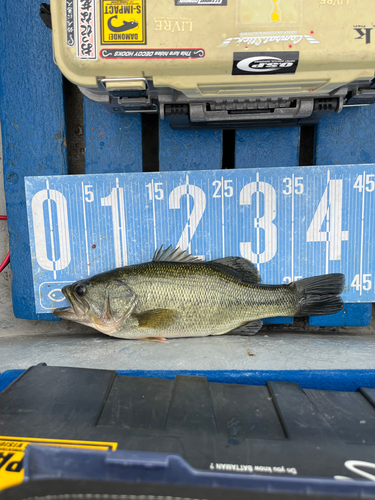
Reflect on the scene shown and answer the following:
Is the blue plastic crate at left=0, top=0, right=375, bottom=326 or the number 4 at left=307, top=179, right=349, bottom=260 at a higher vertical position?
the blue plastic crate at left=0, top=0, right=375, bottom=326

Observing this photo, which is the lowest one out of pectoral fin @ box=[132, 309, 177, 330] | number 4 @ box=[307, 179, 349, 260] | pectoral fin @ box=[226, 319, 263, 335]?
pectoral fin @ box=[226, 319, 263, 335]

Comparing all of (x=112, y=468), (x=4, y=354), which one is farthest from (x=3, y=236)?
(x=112, y=468)

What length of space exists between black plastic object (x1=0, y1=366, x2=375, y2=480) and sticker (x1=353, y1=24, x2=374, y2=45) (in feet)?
5.22

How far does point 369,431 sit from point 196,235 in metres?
1.40

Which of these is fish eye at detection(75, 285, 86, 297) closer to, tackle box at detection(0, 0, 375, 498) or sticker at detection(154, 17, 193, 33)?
tackle box at detection(0, 0, 375, 498)

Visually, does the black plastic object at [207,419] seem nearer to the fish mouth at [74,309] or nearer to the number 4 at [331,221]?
the fish mouth at [74,309]

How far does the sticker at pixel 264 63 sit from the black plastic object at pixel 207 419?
146cm

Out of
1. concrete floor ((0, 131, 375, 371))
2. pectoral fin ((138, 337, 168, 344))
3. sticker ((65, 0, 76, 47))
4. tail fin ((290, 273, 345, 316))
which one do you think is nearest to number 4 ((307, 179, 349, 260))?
tail fin ((290, 273, 345, 316))

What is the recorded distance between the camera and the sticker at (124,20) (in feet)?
3.95

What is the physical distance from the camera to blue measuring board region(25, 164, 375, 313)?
Result: 6.57ft

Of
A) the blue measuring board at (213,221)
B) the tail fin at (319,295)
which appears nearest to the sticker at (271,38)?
the blue measuring board at (213,221)

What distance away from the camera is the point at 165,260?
1940 mm

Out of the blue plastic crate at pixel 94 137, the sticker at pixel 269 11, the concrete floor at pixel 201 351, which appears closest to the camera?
the sticker at pixel 269 11

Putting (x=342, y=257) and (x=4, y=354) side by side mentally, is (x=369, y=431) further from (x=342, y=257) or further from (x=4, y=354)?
(x=4, y=354)
